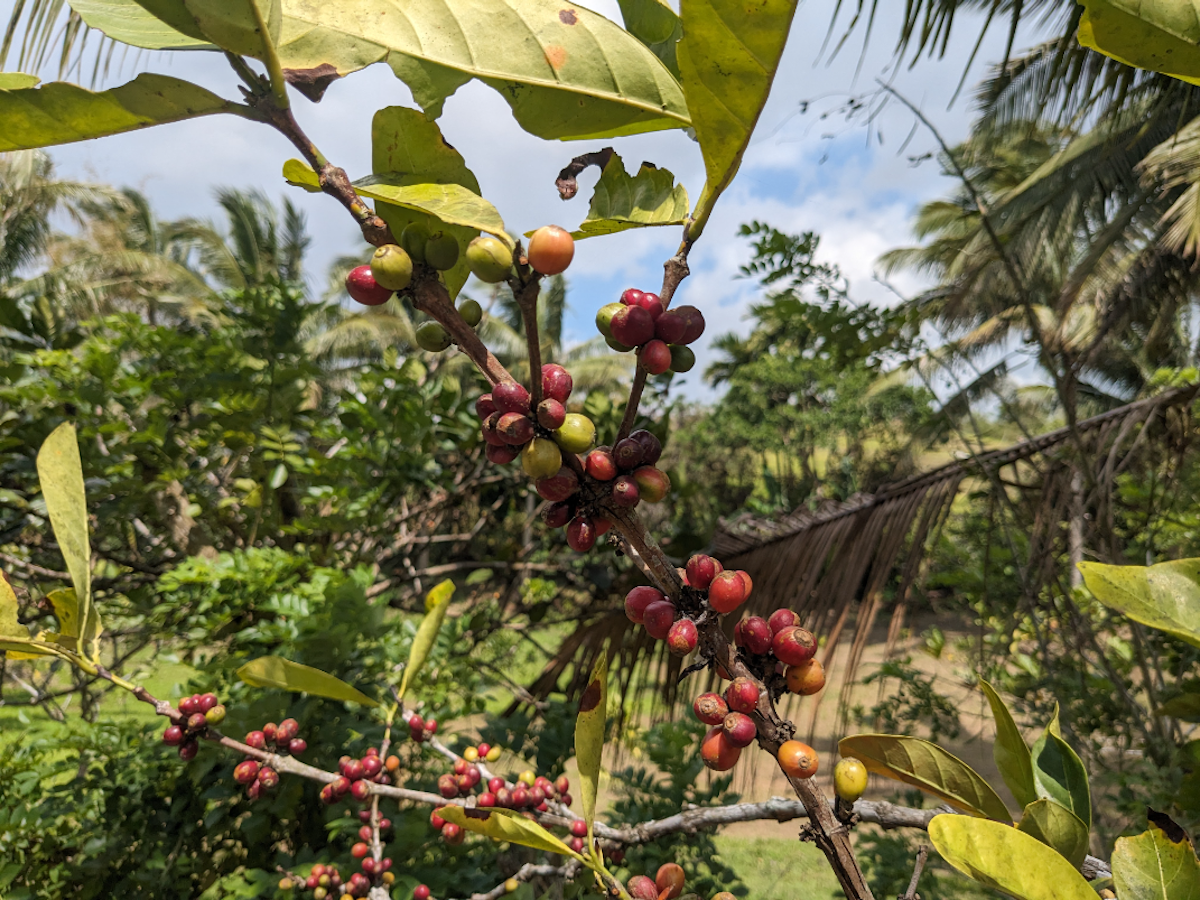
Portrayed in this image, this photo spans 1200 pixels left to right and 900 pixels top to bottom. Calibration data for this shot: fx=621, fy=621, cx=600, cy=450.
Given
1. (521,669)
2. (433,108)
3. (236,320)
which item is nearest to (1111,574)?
(433,108)

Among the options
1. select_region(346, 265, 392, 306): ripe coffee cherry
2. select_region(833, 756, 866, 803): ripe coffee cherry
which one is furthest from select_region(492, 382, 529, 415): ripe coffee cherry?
select_region(833, 756, 866, 803): ripe coffee cherry

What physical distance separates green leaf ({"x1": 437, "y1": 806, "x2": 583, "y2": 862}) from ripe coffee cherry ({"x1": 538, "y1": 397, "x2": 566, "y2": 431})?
0.30 metres

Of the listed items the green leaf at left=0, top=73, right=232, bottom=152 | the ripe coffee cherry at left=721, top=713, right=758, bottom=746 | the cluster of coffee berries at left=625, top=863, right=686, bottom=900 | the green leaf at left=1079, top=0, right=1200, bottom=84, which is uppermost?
the green leaf at left=1079, top=0, right=1200, bottom=84

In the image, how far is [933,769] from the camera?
54 centimetres

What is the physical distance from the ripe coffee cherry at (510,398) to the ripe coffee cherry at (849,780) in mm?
368

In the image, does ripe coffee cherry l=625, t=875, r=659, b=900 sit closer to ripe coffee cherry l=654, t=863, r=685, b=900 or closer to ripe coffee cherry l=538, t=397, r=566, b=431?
ripe coffee cherry l=654, t=863, r=685, b=900

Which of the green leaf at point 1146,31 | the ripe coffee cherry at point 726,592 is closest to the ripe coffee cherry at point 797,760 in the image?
the ripe coffee cherry at point 726,592

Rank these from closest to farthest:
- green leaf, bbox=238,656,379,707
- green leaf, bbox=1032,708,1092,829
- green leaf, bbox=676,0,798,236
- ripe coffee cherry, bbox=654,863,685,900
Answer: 1. green leaf, bbox=676,0,798,236
2. green leaf, bbox=1032,708,1092,829
3. ripe coffee cherry, bbox=654,863,685,900
4. green leaf, bbox=238,656,379,707

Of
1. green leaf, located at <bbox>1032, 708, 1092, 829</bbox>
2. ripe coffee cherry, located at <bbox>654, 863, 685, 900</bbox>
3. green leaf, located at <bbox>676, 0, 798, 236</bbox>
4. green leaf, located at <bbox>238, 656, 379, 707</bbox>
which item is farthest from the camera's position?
green leaf, located at <bbox>238, 656, 379, 707</bbox>

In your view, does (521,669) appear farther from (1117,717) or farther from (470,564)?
(1117,717)

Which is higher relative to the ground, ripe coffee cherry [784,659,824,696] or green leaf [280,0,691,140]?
green leaf [280,0,691,140]

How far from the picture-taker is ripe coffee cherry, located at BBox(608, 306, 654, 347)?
1.54 feet

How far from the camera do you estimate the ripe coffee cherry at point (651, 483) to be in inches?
18.0

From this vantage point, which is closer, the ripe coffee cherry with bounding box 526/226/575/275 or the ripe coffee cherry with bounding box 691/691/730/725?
the ripe coffee cherry with bounding box 526/226/575/275
